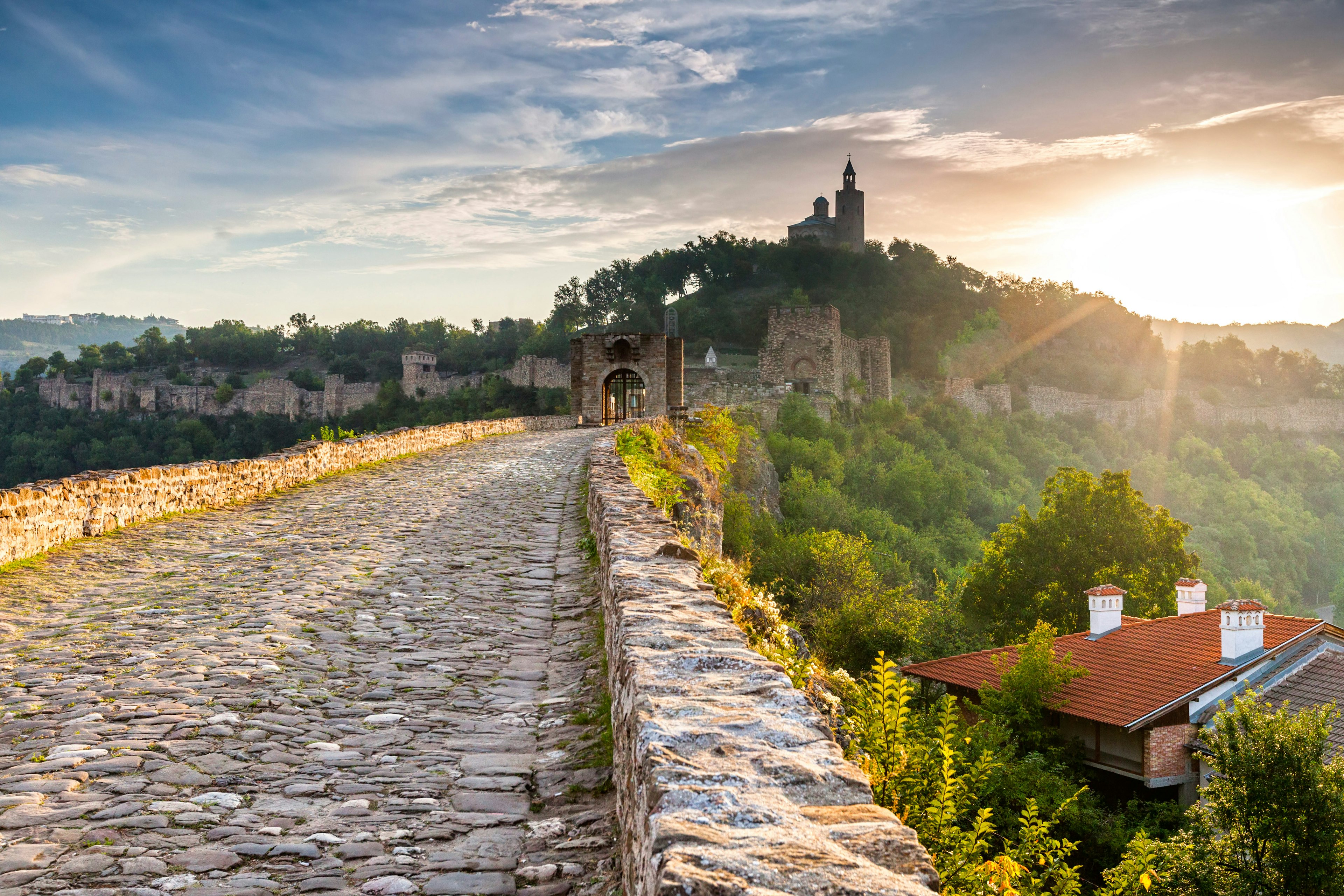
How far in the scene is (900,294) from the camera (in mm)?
57656

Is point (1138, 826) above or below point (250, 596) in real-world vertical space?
below

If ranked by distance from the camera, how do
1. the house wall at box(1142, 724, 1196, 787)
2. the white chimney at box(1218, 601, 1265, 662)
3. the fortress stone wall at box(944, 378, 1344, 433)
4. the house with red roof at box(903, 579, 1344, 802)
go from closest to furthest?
the house wall at box(1142, 724, 1196, 787)
the house with red roof at box(903, 579, 1344, 802)
the white chimney at box(1218, 601, 1265, 662)
the fortress stone wall at box(944, 378, 1344, 433)

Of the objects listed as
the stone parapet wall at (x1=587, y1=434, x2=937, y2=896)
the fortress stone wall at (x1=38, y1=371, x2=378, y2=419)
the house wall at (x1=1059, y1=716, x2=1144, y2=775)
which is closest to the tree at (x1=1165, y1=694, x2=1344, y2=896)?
the house wall at (x1=1059, y1=716, x2=1144, y2=775)

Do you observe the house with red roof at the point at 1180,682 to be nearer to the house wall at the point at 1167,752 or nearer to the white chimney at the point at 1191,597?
the house wall at the point at 1167,752

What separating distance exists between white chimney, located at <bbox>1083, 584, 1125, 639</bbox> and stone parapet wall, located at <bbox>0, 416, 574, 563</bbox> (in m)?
15.6

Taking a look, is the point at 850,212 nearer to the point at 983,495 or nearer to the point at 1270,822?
the point at 983,495

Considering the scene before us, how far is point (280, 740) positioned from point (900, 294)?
5764cm

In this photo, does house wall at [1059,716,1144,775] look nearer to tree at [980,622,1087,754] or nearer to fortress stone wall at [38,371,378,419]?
tree at [980,622,1087,754]

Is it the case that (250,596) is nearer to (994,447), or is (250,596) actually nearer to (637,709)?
(637,709)

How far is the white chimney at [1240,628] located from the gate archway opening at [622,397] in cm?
1845

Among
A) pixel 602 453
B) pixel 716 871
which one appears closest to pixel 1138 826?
pixel 602 453

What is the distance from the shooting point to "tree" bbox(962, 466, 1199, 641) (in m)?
23.5

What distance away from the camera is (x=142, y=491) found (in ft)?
29.8

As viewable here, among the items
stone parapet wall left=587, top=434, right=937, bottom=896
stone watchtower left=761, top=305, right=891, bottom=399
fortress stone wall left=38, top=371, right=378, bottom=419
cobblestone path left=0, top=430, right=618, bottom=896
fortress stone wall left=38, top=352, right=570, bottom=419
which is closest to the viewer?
stone parapet wall left=587, top=434, right=937, bottom=896
